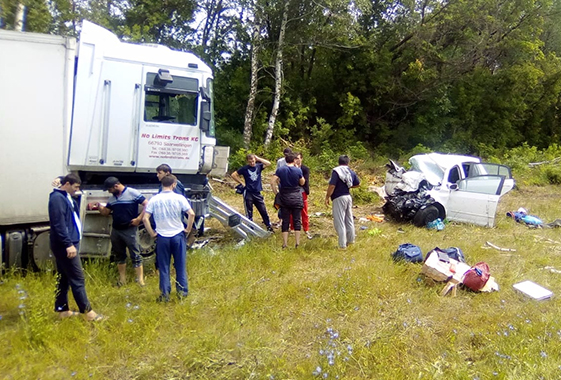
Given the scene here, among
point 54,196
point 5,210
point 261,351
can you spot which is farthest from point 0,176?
point 261,351

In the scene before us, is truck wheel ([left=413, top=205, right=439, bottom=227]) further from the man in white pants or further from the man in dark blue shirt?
the man in dark blue shirt

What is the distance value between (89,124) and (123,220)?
1460 millimetres

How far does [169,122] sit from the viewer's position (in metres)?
6.31

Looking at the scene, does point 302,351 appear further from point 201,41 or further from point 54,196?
point 201,41

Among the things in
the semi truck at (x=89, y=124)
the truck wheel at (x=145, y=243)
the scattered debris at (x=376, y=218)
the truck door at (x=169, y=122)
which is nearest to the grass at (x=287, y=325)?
the truck wheel at (x=145, y=243)

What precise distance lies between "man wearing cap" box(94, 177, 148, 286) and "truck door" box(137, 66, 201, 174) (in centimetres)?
79

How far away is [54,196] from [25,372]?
1.60 metres

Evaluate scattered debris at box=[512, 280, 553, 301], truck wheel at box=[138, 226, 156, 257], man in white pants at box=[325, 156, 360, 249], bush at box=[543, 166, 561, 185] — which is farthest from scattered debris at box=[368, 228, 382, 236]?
bush at box=[543, 166, 561, 185]

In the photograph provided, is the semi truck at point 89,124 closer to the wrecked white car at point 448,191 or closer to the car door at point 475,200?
the wrecked white car at point 448,191

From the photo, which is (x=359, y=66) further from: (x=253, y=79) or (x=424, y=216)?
(x=424, y=216)

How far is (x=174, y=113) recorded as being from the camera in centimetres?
636

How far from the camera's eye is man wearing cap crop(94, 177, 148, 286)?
17.7ft

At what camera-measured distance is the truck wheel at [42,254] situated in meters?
5.63

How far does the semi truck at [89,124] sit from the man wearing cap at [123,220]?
570mm
